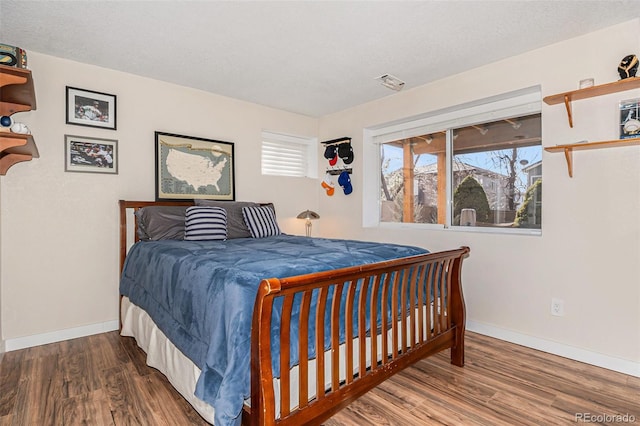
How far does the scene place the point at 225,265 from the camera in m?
1.69

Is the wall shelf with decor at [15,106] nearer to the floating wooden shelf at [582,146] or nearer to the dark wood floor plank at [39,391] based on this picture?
the dark wood floor plank at [39,391]

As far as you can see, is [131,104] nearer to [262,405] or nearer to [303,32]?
[303,32]

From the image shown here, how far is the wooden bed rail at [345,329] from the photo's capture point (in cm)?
130

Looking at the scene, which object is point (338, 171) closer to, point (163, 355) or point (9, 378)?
point (163, 355)

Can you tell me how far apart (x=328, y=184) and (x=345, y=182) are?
0.35 m

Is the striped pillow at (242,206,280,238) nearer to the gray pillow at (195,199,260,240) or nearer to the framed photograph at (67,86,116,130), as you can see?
the gray pillow at (195,199,260,240)

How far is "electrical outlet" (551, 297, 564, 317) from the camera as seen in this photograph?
256 centimetres

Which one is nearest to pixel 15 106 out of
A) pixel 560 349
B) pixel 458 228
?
pixel 458 228

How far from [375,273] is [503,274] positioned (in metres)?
1.76

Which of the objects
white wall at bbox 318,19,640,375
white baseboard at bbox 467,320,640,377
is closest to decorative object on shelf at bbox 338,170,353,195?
white wall at bbox 318,19,640,375

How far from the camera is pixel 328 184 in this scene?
4.54 metres

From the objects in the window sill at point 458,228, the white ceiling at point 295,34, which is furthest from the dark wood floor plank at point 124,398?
the window sill at point 458,228

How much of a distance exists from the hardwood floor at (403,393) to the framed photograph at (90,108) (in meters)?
1.88

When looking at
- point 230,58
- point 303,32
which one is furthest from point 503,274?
point 230,58
